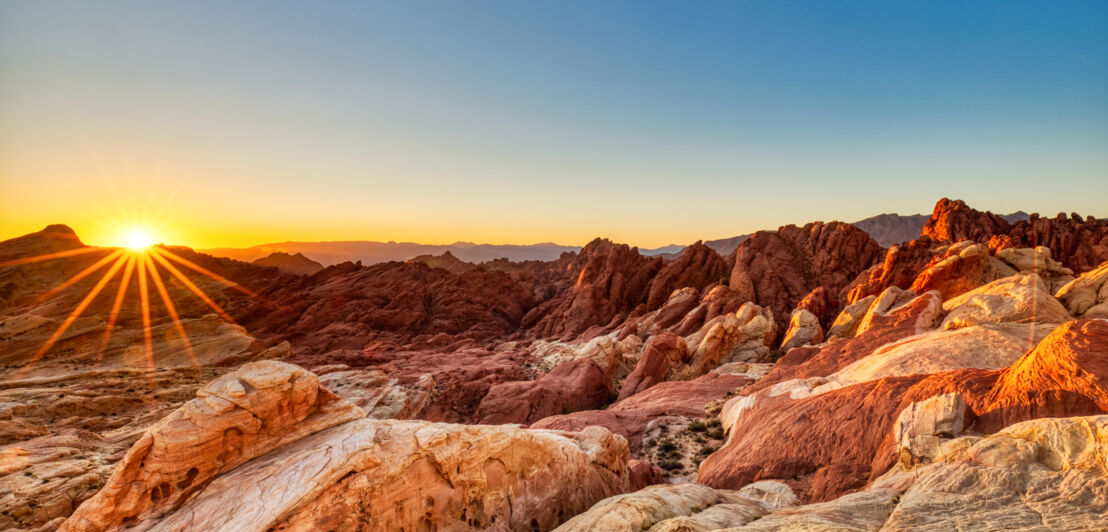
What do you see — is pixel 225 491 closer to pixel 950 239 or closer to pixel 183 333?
pixel 183 333

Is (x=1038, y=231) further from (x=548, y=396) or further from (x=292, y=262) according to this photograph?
(x=292, y=262)

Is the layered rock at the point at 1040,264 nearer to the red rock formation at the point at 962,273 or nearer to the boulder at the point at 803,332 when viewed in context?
the red rock formation at the point at 962,273

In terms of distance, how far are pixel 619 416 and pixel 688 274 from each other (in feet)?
151

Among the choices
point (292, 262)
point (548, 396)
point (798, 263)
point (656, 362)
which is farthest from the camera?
point (292, 262)

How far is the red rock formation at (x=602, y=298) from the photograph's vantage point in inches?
2667

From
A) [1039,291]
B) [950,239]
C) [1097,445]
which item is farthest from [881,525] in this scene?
[950,239]

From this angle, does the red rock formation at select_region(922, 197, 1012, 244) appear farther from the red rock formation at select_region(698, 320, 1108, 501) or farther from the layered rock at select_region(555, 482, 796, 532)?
the layered rock at select_region(555, 482, 796, 532)

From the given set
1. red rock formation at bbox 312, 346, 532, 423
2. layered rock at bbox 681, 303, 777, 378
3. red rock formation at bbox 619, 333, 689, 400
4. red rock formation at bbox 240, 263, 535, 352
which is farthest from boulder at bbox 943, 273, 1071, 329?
red rock formation at bbox 240, 263, 535, 352

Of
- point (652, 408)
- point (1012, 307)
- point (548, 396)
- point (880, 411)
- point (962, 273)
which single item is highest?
point (962, 273)

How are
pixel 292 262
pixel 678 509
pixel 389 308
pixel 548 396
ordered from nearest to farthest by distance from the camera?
1. pixel 678 509
2. pixel 548 396
3. pixel 389 308
4. pixel 292 262

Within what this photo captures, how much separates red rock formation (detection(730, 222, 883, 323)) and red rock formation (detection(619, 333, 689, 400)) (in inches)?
767

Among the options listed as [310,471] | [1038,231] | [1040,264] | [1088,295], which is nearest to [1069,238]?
[1038,231]

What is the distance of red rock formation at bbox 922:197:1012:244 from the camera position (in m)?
68.5

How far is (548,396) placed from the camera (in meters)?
33.7
